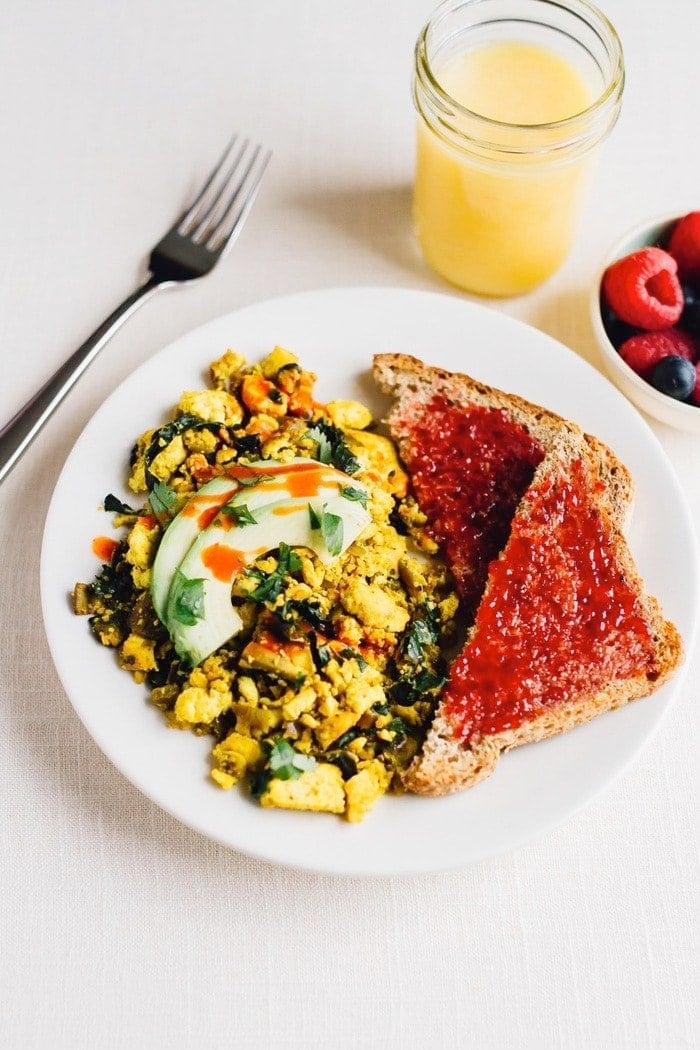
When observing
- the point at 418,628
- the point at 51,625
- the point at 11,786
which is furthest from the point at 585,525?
the point at 11,786

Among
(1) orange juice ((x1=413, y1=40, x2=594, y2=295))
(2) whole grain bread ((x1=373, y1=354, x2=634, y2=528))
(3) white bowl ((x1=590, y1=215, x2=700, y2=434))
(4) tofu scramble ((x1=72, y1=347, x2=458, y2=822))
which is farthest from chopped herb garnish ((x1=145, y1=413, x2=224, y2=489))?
(3) white bowl ((x1=590, y1=215, x2=700, y2=434))

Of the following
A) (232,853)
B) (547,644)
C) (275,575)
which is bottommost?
(232,853)

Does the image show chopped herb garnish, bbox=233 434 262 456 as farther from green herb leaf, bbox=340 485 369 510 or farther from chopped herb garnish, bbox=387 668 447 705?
chopped herb garnish, bbox=387 668 447 705

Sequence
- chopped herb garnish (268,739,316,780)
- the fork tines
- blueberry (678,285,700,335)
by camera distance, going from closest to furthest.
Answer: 1. chopped herb garnish (268,739,316,780)
2. blueberry (678,285,700,335)
3. the fork tines

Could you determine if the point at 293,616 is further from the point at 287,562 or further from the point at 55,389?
the point at 55,389

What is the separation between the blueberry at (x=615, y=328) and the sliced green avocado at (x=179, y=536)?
1242 mm

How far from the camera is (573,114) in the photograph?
112 inches

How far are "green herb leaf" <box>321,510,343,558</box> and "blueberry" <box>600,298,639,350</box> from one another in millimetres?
1130

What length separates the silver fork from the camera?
9.32 feet

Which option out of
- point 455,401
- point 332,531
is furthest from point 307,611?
point 455,401

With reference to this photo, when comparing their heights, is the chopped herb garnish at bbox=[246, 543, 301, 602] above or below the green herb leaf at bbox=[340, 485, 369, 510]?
below

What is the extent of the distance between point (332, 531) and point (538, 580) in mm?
528

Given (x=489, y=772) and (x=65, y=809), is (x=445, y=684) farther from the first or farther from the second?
(x=65, y=809)

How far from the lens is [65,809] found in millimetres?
2525
